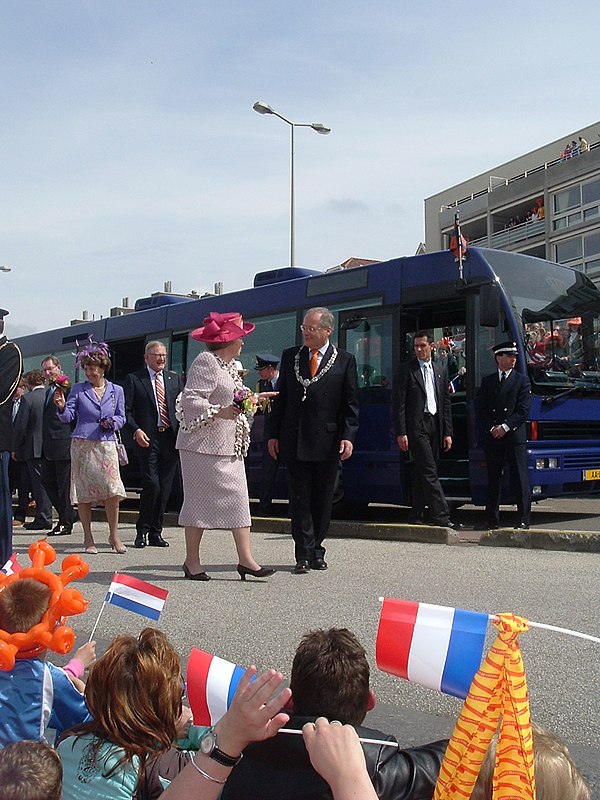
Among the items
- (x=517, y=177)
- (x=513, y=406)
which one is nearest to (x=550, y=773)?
(x=513, y=406)

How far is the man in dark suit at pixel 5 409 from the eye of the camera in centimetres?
597

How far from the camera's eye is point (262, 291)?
45.4 ft

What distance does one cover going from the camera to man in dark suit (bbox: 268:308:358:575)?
774 centimetres

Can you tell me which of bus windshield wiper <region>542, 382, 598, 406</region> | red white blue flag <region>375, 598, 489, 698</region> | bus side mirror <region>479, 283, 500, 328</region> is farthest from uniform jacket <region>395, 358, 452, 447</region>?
red white blue flag <region>375, 598, 489, 698</region>

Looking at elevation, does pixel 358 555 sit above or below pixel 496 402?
below

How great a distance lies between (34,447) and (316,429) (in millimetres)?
5586

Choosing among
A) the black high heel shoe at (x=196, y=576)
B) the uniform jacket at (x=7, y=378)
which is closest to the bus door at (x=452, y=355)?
the black high heel shoe at (x=196, y=576)

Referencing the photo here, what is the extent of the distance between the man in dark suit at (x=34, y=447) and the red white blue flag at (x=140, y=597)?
9.00 m

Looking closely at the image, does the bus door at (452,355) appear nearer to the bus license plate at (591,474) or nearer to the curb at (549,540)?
the bus license plate at (591,474)

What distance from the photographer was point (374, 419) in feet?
38.8

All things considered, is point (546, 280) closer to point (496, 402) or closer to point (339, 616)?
point (496, 402)

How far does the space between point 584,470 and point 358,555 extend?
3789mm

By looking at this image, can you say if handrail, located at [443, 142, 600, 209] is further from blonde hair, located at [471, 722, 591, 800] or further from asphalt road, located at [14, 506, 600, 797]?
blonde hair, located at [471, 722, 591, 800]

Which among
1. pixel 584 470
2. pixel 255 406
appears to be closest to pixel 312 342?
pixel 255 406
